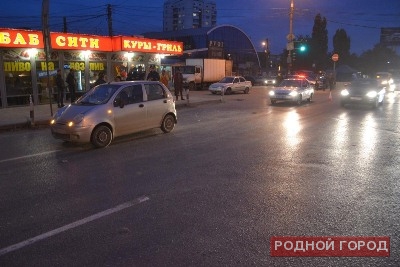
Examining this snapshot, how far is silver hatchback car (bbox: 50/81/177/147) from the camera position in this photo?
878 cm

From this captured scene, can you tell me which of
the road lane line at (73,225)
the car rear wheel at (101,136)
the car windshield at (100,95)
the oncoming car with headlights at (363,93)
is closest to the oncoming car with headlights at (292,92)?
the oncoming car with headlights at (363,93)

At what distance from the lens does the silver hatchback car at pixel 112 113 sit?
Result: 346 inches

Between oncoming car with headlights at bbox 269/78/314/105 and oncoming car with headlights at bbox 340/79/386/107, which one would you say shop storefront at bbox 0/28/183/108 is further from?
oncoming car with headlights at bbox 340/79/386/107

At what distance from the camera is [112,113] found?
9.29m

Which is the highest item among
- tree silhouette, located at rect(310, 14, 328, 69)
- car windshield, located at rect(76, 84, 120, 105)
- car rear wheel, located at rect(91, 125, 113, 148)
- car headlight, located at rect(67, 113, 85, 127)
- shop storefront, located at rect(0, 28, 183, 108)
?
tree silhouette, located at rect(310, 14, 328, 69)

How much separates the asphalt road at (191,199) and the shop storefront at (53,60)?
8706 millimetres

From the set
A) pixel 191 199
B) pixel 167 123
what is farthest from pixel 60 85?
pixel 191 199

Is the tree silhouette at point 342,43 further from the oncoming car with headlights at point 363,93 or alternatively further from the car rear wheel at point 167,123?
the car rear wheel at point 167,123

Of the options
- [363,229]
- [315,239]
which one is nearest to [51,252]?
[315,239]

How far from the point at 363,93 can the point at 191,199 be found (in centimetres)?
1609

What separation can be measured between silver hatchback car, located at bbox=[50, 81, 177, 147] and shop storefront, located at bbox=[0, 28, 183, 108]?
626cm

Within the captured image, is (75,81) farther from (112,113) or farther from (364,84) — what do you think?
(364,84)

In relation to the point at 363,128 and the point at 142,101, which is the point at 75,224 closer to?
the point at 142,101

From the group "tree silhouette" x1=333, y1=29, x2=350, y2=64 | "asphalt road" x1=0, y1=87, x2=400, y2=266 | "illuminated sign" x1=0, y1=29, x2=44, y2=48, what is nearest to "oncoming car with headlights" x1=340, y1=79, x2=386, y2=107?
"asphalt road" x1=0, y1=87, x2=400, y2=266
